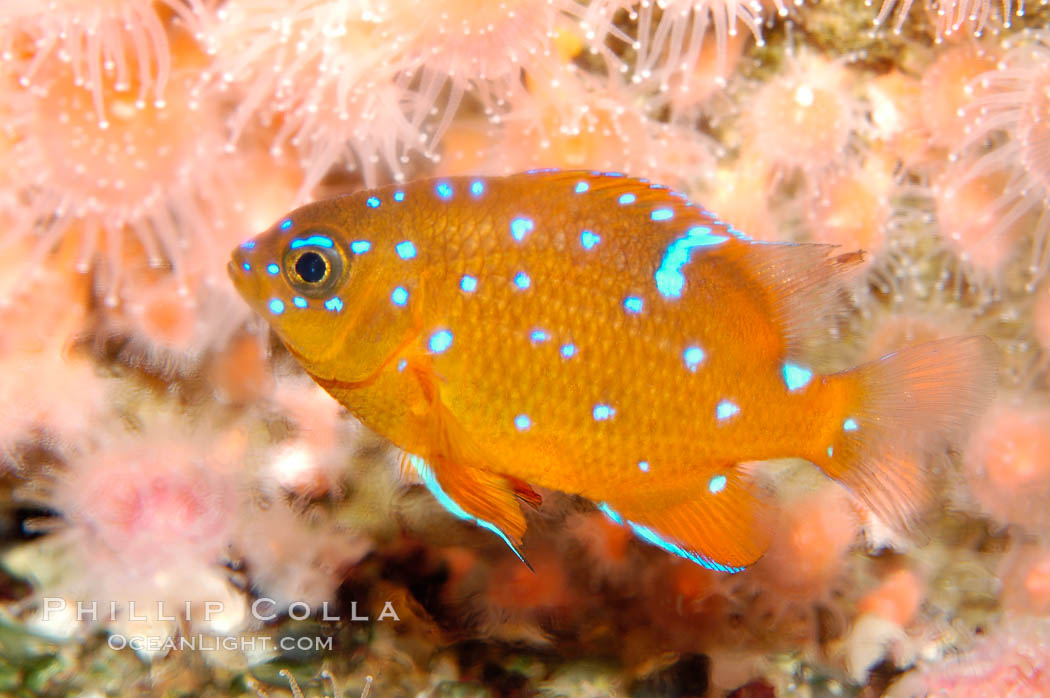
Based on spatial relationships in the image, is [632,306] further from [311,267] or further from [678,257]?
Answer: [311,267]

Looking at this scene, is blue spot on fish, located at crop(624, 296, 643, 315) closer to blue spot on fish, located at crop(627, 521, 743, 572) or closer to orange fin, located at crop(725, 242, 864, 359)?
orange fin, located at crop(725, 242, 864, 359)

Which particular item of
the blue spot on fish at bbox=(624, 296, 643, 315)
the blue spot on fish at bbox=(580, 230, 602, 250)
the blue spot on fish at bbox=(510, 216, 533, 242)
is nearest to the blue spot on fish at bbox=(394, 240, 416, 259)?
the blue spot on fish at bbox=(510, 216, 533, 242)

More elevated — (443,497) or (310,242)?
(310,242)

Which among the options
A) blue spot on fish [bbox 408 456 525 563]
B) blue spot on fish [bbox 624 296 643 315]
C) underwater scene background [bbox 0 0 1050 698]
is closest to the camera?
→ blue spot on fish [bbox 408 456 525 563]

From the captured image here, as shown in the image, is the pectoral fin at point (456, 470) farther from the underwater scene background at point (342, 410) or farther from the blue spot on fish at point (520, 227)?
the underwater scene background at point (342, 410)

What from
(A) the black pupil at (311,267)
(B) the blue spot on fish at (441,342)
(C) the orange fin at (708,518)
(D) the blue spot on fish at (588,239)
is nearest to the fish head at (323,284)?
(A) the black pupil at (311,267)

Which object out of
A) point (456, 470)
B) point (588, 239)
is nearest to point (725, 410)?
point (588, 239)

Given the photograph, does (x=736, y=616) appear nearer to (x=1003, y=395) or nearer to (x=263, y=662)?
(x=1003, y=395)
